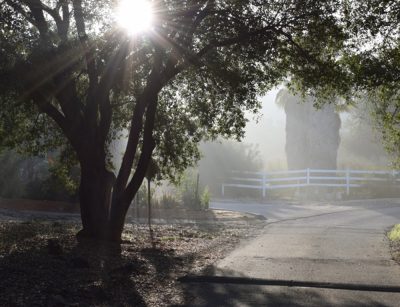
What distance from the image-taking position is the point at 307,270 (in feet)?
32.7

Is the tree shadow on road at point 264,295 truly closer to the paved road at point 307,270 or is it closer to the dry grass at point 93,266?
the paved road at point 307,270

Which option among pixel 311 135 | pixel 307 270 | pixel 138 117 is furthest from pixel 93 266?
pixel 311 135

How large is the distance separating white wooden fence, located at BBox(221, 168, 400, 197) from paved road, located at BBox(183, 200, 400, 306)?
15.4m

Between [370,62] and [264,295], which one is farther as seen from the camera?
[370,62]

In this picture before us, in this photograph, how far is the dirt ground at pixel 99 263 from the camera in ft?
25.2

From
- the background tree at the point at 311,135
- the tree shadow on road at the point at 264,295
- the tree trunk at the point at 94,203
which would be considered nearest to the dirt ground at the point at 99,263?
the tree shadow on road at the point at 264,295

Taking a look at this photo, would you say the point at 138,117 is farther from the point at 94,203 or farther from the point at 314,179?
the point at 314,179

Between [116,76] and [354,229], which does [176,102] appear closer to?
[116,76]

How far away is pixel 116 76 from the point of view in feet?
41.2

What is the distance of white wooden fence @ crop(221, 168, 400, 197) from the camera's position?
33.8m

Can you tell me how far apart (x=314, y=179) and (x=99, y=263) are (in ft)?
86.5

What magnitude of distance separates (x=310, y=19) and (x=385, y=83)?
2052mm

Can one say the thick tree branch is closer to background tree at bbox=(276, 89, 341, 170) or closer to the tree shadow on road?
the tree shadow on road

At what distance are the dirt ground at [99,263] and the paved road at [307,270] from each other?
1.75 feet
